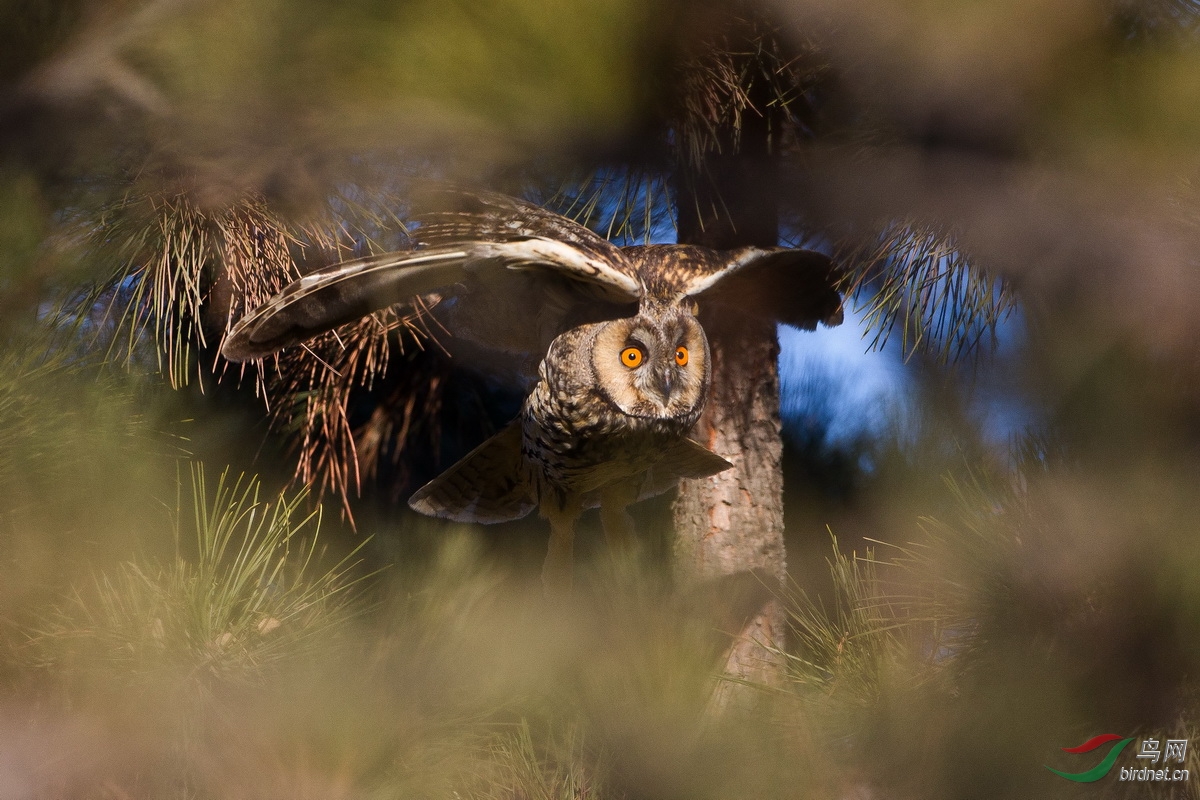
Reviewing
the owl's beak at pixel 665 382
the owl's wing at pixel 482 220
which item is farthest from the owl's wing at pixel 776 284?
the owl's wing at pixel 482 220

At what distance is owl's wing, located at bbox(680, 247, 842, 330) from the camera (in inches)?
51.0

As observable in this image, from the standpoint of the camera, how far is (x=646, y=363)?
130 centimetres

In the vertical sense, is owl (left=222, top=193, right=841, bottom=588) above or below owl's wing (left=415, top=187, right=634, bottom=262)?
below

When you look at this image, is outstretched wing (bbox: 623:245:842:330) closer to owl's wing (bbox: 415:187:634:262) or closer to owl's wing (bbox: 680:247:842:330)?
owl's wing (bbox: 680:247:842:330)

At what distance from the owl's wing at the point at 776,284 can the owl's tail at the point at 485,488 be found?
439mm

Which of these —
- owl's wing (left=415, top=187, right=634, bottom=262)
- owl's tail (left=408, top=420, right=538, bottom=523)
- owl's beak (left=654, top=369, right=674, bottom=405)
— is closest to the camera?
owl's wing (left=415, top=187, right=634, bottom=262)

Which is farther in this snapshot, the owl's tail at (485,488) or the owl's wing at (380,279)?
the owl's tail at (485,488)

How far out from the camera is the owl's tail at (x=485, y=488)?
1433mm

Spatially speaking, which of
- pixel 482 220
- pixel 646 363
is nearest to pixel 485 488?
pixel 646 363

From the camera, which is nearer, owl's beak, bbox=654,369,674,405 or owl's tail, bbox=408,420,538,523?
owl's beak, bbox=654,369,674,405

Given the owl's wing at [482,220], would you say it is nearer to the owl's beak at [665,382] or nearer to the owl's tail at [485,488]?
the owl's beak at [665,382]

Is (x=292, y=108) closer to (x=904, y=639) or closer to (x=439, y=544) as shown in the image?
(x=439, y=544)

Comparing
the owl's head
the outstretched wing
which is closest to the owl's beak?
the owl's head

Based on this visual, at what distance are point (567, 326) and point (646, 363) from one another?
0.49ft
